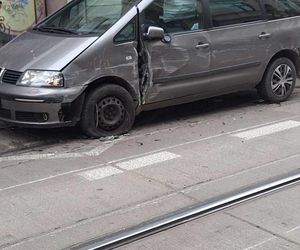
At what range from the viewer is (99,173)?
18.0 ft

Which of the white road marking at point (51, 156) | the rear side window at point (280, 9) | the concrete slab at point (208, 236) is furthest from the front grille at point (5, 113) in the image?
the rear side window at point (280, 9)

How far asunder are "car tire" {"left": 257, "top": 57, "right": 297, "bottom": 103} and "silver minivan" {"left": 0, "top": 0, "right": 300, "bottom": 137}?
→ 0.03m

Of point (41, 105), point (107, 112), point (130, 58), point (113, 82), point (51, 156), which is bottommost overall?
point (51, 156)

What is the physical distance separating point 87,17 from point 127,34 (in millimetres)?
653

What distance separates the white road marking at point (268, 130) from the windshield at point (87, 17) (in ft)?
6.71

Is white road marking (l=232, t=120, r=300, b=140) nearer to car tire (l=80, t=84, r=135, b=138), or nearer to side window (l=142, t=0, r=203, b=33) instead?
car tire (l=80, t=84, r=135, b=138)

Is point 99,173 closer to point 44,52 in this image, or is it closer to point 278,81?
point 44,52

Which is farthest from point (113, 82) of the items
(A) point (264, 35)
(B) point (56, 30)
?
(A) point (264, 35)

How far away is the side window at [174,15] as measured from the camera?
700 cm

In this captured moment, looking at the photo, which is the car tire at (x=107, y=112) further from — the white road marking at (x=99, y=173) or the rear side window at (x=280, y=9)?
the rear side window at (x=280, y=9)

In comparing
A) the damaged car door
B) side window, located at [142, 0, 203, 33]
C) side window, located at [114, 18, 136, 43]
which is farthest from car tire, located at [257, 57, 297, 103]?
side window, located at [114, 18, 136, 43]

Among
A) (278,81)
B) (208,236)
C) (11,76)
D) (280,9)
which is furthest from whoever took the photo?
(278,81)

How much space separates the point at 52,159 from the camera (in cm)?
602

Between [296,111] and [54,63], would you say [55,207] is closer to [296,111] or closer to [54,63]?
[54,63]
